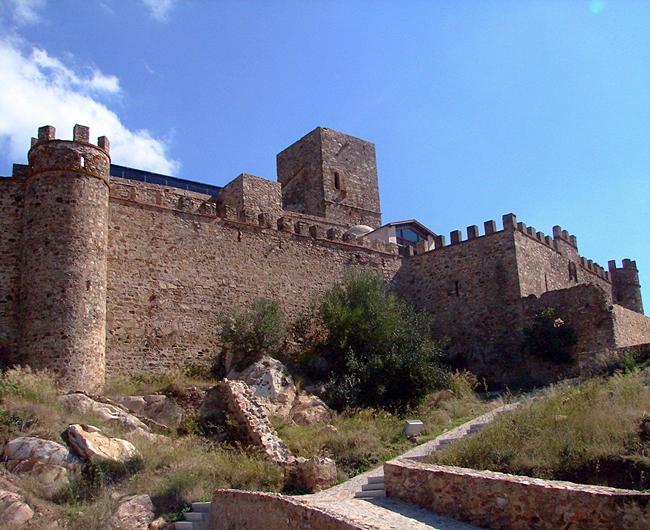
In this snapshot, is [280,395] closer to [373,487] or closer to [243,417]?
[243,417]

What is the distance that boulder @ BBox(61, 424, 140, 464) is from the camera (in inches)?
544

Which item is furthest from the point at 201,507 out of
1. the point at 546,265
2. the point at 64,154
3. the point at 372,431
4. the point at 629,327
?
the point at 546,265

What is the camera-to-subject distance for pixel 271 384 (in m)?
19.1

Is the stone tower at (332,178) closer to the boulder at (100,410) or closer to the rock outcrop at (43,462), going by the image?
the boulder at (100,410)

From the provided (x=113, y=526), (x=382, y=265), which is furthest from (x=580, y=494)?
(x=382, y=265)

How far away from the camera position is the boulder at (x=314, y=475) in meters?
13.8

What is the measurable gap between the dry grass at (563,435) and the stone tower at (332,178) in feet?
69.6

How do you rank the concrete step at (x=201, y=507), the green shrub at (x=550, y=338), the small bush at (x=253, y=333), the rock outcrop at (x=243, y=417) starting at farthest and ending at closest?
the green shrub at (x=550, y=338)
the small bush at (x=253, y=333)
the rock outcrop at (x=243, y=417)
the concrete step at (x=201, y=507)

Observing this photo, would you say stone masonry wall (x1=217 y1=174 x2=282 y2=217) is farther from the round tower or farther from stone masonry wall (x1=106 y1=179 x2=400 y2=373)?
the round tower

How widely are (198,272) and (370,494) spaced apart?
441 inches

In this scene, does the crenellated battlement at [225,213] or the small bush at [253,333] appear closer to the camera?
the small bush at [253,333]

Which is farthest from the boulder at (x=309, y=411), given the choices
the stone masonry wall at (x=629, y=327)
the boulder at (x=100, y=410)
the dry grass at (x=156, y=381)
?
the stone masonry wall at (x=629, y=327)

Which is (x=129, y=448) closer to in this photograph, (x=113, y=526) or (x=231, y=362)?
(x=113, y=526)

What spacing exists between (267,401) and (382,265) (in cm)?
1015
